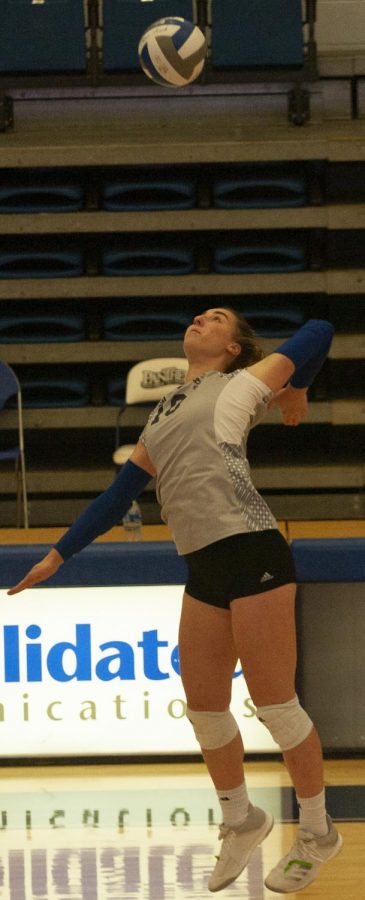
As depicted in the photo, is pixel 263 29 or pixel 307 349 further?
pixel 263 29

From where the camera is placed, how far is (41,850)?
3.48 metres

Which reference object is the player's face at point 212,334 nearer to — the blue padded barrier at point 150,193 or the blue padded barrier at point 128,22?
the blue padded barrier at point 150,193

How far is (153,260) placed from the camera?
8258mm

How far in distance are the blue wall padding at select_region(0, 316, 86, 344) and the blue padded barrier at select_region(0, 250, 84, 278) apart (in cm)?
26

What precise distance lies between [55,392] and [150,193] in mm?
1432

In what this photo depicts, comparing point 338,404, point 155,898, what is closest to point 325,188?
point 338,404

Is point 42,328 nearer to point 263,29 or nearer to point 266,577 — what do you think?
point 263,29

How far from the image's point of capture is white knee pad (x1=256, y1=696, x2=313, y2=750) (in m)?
2.84

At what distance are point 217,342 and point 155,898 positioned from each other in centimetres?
134

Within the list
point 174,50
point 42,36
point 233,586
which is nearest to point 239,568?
point 233,586

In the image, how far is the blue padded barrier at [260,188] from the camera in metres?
8.02

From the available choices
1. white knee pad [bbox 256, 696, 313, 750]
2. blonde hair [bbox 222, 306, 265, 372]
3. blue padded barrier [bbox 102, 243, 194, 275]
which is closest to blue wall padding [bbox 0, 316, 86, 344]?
blue padded barrier [bbox 102, 243, 194, 275]

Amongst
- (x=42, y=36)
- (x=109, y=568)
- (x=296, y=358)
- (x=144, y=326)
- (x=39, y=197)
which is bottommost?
(x=109, y=568)

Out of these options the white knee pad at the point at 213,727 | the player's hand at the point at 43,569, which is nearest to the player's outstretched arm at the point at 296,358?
the player's hand at the point at 43,569
